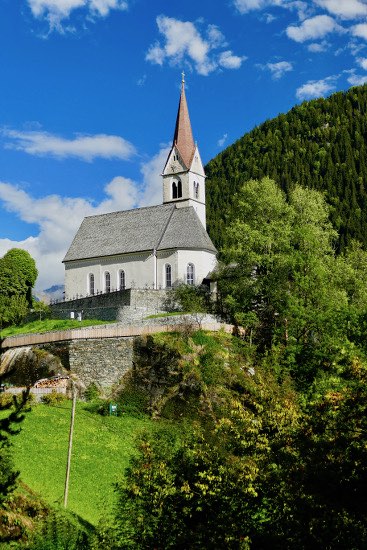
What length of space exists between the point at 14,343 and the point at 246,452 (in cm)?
3164

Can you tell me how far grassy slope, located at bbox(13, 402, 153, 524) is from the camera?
1042 inches

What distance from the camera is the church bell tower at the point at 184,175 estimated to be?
6800cm

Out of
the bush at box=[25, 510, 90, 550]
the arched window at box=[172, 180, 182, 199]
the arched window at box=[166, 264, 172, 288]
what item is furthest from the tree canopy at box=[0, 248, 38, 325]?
the bush at box=[25, 510, 90, 550]

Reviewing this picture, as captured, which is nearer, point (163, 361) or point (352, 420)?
point (352, 420)

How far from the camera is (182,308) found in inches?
2141

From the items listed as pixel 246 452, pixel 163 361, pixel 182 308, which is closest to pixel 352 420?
pixel 246 452

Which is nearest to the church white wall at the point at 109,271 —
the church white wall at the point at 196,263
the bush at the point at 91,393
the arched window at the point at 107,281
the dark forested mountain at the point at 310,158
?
the arched window at the point at 107,281

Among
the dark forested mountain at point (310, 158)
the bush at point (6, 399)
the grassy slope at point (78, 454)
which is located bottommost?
the grassy slope at point (78, 454)

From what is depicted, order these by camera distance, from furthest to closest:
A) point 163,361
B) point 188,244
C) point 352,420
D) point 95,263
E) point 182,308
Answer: point 95,263 → point 188,244 → point 182,308 → point 163,361 → point 352,420

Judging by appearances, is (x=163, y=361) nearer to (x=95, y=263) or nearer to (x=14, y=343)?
(x=14, y=343)

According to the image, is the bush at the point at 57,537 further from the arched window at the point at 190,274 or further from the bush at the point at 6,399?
the arched window at the point at 190,274

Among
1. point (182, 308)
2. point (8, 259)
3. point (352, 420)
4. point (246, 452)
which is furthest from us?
point (8, 259)

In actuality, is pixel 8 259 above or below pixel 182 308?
above

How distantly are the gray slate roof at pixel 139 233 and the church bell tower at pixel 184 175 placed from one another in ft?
9.31
